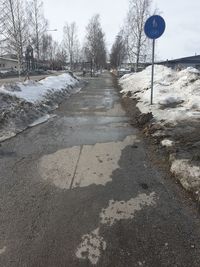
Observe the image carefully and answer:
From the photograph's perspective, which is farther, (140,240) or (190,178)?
(190,178)

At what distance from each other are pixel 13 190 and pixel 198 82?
1101cm

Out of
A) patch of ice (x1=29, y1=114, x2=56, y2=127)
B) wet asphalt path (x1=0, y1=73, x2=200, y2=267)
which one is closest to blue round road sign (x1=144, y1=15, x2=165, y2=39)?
patch of ice (x1=29, y1=114, x2=56, y2=127)

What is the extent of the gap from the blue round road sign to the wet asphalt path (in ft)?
17.6

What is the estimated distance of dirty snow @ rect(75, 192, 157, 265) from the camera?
292 centimetres

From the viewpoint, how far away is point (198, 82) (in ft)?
42.8

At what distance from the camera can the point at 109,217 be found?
3.59 meters

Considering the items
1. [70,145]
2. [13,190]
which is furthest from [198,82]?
[13,190]

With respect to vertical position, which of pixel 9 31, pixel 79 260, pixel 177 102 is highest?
pixel 9 31

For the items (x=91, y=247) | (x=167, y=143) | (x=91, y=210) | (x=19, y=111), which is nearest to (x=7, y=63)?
(x=19, y=111)

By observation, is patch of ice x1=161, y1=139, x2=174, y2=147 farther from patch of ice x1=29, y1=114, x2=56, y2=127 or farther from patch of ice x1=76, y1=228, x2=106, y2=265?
patch of ice x1=29, y1=114, x2=56, y2=127

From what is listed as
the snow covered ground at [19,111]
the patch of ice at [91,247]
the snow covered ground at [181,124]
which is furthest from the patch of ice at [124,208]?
the snow covered ground at [19,111]

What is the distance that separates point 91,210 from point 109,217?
0.29 metres

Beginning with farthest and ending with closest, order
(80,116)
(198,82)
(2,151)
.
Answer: (198,82) → (80,116) → (2,151)

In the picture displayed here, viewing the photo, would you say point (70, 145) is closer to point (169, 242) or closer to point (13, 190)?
point (13, 190)
